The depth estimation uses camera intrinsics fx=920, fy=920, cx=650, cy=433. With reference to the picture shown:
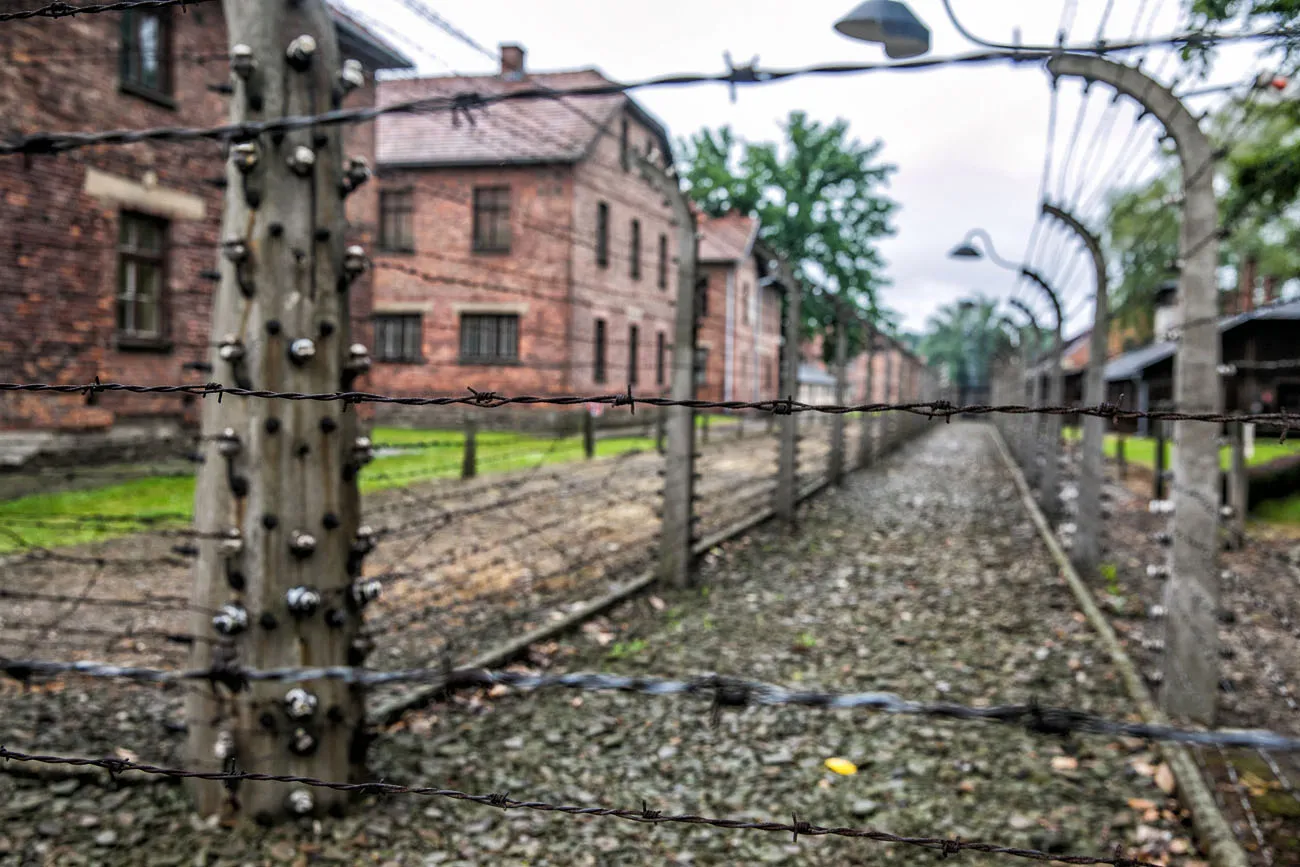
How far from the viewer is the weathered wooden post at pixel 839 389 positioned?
13.0m

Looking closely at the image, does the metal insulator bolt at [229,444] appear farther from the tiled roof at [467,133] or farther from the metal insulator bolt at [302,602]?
the tiled roof at [467,133]

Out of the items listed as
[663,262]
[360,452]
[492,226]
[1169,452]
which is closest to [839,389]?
[360,452]

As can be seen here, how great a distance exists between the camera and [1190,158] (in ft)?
15.2

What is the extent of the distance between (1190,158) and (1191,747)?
2.85 meters

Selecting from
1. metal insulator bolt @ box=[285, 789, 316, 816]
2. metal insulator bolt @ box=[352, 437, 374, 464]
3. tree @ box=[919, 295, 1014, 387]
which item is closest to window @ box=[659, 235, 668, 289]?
metal insulator bolt @ box=[352, 437, 374, 464]

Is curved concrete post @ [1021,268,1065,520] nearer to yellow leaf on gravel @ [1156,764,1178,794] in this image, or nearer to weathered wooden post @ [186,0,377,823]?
yellow leaf on gravel @ [1156,764,1178,794]

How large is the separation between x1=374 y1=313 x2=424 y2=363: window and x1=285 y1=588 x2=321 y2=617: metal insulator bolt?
22125 millimetres

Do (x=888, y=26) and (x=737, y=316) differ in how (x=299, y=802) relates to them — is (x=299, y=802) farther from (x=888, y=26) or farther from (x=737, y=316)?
(x=737, y=316)

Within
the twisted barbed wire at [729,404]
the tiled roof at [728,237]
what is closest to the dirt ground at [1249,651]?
the twisted barbed wire at [729,404]

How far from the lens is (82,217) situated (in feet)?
37.3

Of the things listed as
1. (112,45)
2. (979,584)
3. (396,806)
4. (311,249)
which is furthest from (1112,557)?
(112,45)

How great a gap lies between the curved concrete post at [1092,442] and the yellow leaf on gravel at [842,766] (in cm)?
497

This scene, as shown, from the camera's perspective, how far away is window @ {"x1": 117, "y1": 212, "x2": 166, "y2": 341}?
12.2 metres

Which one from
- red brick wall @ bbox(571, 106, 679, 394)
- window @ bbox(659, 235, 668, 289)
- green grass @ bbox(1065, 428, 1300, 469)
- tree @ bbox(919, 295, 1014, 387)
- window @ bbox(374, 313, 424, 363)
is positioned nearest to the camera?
green grass @ bbox(1065, 428, 1300, 469)
